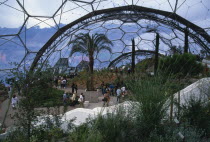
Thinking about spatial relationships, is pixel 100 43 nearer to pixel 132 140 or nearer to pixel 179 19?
pixel 179 19

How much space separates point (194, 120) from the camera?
4.43 meters

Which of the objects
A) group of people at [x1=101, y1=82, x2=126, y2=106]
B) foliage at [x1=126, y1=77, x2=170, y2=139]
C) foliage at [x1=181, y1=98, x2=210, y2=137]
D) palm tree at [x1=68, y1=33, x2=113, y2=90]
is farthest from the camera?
palm tree at [x1=68, y1=33, x2=113, y2=90]

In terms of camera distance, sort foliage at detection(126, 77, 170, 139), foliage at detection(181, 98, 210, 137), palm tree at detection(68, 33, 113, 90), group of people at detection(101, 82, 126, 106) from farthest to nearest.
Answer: palm tree at detection(68, 33, 113, 90)
group of people at detection(101, 82, 126, 106)
foliage at detection(181, 98, 210, 137)
foliage at detection(126, 77, 170, 139)

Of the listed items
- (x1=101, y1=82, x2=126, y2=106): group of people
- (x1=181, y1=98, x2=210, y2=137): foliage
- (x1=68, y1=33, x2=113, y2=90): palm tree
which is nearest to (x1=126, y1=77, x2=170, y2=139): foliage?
(x1=181, y1=98, x2=210, y2=137): foliage

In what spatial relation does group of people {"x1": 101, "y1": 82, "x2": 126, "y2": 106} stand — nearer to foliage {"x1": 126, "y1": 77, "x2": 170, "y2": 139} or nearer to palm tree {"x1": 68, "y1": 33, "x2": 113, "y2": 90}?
foliage {"x1": 126, "y1": 77, "x2": 170, "y2": 139}

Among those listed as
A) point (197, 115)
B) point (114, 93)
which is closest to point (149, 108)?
point (197, 115)

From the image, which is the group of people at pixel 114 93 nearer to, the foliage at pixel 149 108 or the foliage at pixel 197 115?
the foliage at pixel 149 108

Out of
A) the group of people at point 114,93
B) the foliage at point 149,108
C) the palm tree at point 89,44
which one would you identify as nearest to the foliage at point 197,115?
the foliage at point 149,108

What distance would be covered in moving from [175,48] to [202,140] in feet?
67.7

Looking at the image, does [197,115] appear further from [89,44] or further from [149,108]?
[89,44]

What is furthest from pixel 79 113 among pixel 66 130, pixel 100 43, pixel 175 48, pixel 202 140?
pixel 175 48

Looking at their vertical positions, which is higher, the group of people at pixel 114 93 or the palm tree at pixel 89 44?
the palm tree at pixel 89 44

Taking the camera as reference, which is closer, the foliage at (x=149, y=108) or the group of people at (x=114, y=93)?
the foliage at (x=149, y=108)

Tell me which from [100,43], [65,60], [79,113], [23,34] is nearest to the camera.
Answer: [79,113]
